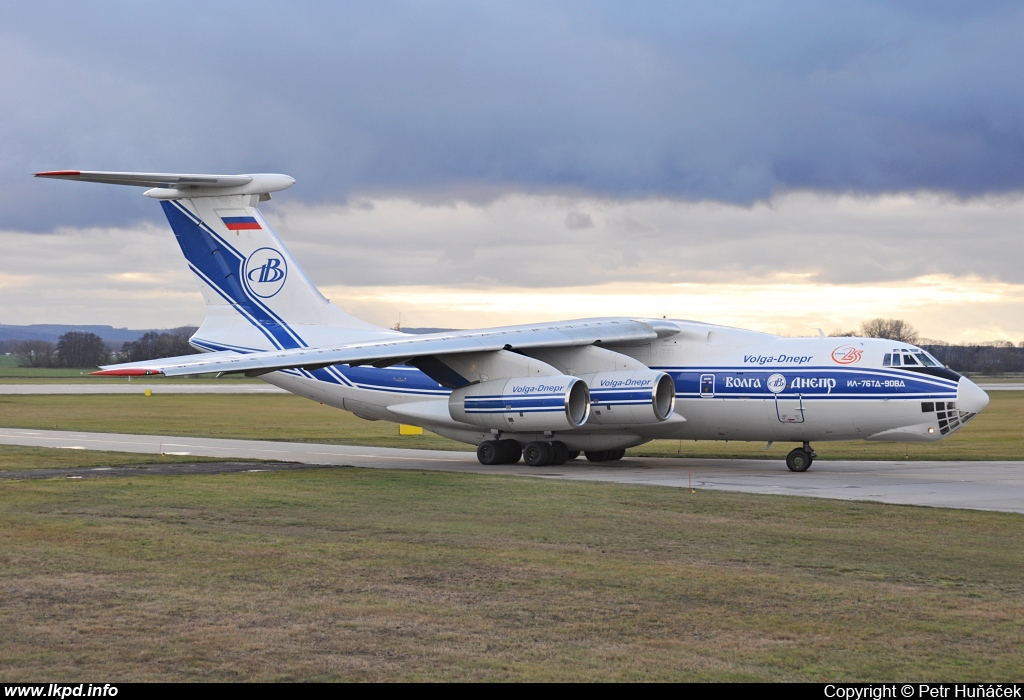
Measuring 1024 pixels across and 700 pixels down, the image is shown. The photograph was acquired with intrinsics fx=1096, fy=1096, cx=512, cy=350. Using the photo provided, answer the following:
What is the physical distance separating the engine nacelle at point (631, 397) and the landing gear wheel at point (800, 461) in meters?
2.60

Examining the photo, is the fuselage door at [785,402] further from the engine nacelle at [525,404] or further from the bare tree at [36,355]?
the bare tree at [36,355]

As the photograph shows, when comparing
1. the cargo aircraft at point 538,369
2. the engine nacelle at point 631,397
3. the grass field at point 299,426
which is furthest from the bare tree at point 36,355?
the engine nacelle at point 631,397

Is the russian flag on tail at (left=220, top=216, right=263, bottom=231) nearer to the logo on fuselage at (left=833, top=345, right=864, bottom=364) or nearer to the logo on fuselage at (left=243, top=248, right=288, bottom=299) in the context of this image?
the logo on fuselage at (left=243, top=248, right=288, bottom=299)

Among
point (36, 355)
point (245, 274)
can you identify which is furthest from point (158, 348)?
point (245, 274)

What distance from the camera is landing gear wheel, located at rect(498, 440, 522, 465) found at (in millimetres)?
23672

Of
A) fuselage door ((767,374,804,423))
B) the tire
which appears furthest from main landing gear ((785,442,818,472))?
the tire

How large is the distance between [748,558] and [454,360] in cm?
1285

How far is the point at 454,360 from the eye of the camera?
2333cm

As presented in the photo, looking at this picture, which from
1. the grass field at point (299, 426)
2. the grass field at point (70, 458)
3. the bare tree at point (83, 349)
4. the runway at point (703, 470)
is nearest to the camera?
the runway at point (703, 470)

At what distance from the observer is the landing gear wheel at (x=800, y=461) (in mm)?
22062

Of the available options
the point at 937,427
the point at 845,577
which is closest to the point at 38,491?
the point at 845,577

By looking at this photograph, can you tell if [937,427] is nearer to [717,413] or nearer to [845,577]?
[717,413]

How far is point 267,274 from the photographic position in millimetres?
25109

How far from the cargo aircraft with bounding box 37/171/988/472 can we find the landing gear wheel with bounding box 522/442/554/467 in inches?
1.3
